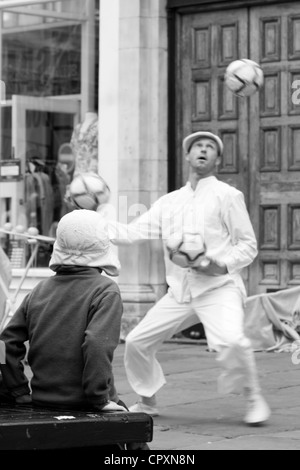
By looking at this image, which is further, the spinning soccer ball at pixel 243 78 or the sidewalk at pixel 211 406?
the spinning soccer ball at pixel 243 78

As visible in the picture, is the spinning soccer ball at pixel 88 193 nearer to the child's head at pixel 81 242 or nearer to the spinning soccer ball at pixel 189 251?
the spinning soccer ball at pixel 189 251

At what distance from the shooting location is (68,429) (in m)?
4.92

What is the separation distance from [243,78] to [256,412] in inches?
129

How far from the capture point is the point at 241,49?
1337cm

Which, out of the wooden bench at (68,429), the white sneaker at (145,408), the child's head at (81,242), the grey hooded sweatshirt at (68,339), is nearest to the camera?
the wooden bench at (68,429)

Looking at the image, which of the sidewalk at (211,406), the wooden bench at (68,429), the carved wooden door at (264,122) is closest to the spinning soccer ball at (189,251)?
the sidewalk at (211,406)

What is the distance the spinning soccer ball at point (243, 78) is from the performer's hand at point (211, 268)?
7.71 feet

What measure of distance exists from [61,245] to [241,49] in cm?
813

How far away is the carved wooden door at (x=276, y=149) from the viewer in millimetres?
13000

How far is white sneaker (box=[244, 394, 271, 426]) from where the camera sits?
7.98m

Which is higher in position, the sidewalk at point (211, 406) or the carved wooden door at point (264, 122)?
the carved wooden door at point (264, 122)

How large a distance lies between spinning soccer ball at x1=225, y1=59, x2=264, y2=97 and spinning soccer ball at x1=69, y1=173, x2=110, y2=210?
65.1 inches
